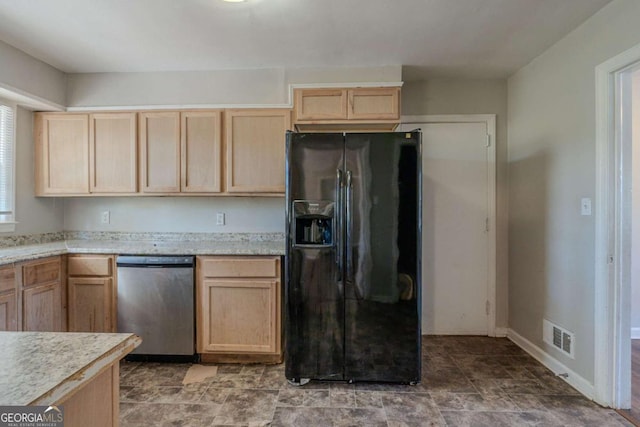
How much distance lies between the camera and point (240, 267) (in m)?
2.54

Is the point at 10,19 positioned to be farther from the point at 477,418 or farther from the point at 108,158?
the point at 477,418

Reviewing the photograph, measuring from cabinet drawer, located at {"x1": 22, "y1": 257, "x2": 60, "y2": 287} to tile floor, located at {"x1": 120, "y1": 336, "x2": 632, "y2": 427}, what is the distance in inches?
34.6

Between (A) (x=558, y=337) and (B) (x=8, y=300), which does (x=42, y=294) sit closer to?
(B) (x=8, y=300)

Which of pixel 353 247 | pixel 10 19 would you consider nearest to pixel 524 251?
pixel 353 247

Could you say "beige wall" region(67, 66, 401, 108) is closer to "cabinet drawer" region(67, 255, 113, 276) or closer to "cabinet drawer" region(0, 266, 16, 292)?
"cabinet drawer" region(67, 255, 113, 276)

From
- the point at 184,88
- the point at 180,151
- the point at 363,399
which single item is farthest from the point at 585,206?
the point at 184,88

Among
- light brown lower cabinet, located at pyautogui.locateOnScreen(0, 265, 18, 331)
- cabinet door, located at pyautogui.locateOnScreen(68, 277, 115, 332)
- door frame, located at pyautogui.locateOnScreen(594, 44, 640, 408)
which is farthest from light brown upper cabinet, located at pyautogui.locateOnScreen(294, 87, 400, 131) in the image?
light brown lower cabinet, located at pyautogui.locateOnScreen(0, 265, 18, 331)

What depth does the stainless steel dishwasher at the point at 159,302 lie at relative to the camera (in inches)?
100

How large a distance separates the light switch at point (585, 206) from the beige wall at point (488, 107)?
3.06ft

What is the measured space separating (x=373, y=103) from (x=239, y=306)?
1.93 meters

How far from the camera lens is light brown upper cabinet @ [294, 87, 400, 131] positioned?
269cm

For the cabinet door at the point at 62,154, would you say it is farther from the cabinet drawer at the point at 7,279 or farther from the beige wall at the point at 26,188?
the cabinet drawer at the point at 7,279

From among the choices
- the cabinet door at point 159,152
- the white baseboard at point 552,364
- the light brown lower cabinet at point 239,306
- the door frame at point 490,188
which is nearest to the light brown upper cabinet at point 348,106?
the door frame at point 490,188

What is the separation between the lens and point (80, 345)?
753 millimetres
